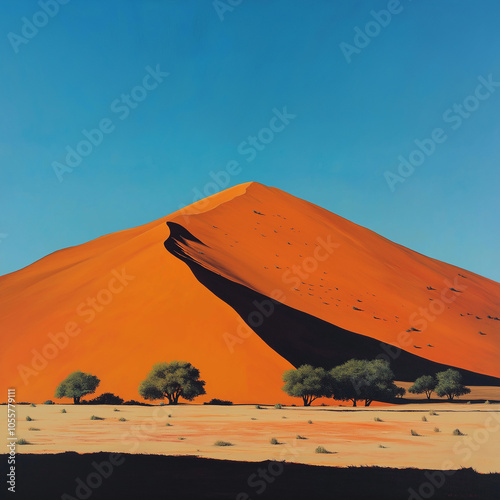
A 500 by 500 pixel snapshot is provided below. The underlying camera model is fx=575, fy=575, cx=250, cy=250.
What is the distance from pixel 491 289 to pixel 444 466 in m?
94.3

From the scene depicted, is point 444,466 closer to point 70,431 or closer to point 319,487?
point 319,487

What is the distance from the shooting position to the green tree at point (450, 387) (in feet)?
165

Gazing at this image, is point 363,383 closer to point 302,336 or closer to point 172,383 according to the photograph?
point 302,336

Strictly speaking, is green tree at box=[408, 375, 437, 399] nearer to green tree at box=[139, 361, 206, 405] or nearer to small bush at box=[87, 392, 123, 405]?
green tree at box=[139, 361, 206, 405]

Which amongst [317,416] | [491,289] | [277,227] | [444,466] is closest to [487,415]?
[317,416]

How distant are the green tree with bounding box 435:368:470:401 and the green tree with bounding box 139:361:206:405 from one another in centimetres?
2250

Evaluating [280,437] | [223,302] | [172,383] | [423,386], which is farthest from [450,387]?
[280,437]

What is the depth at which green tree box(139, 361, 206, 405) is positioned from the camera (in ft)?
130

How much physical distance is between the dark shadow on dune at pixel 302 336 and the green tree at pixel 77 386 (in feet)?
41.7

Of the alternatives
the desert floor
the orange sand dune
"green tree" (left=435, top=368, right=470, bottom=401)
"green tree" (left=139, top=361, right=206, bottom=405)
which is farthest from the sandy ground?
"green tree" (left=435, top=368, right=470, bottom=401)

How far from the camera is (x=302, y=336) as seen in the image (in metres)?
54.1

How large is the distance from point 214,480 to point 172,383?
27.8 meters

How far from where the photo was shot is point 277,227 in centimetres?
8638

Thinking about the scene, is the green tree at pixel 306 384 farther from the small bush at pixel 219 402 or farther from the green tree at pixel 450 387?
the green tree at pixel 450 387
